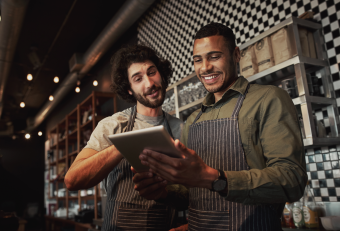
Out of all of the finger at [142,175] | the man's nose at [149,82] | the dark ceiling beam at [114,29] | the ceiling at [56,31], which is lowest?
the finger at [142,175]

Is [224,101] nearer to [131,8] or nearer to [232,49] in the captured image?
[232,49]

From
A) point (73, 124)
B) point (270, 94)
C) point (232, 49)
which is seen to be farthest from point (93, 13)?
point (270, 94)

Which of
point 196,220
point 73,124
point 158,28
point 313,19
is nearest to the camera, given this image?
point 196,220

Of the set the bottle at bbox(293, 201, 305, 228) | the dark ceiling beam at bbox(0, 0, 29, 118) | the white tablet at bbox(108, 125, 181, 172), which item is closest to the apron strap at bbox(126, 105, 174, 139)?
the white tablet at bbox(108, 125, 181, 172)

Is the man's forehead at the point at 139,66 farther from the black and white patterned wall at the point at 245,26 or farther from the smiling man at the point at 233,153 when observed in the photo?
the black and white patterned wall at the point at 245,26

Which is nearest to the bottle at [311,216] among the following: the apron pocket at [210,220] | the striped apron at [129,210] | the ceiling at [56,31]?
the striped apron at [129,210]

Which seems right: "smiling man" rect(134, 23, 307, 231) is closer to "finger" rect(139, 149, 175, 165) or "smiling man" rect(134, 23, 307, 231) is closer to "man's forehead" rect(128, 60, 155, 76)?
"finger" rect(139, 149, 175, 165)

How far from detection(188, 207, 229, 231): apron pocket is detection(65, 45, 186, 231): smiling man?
0.80 ft

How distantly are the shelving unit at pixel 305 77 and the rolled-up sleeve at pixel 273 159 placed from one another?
3.65 feet

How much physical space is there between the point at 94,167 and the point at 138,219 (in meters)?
0.41

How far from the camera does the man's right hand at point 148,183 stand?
137 cm

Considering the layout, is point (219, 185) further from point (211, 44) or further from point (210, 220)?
point (211, 44)

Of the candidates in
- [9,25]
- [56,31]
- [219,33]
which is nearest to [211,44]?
[219,33]

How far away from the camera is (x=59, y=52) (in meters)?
6.72
